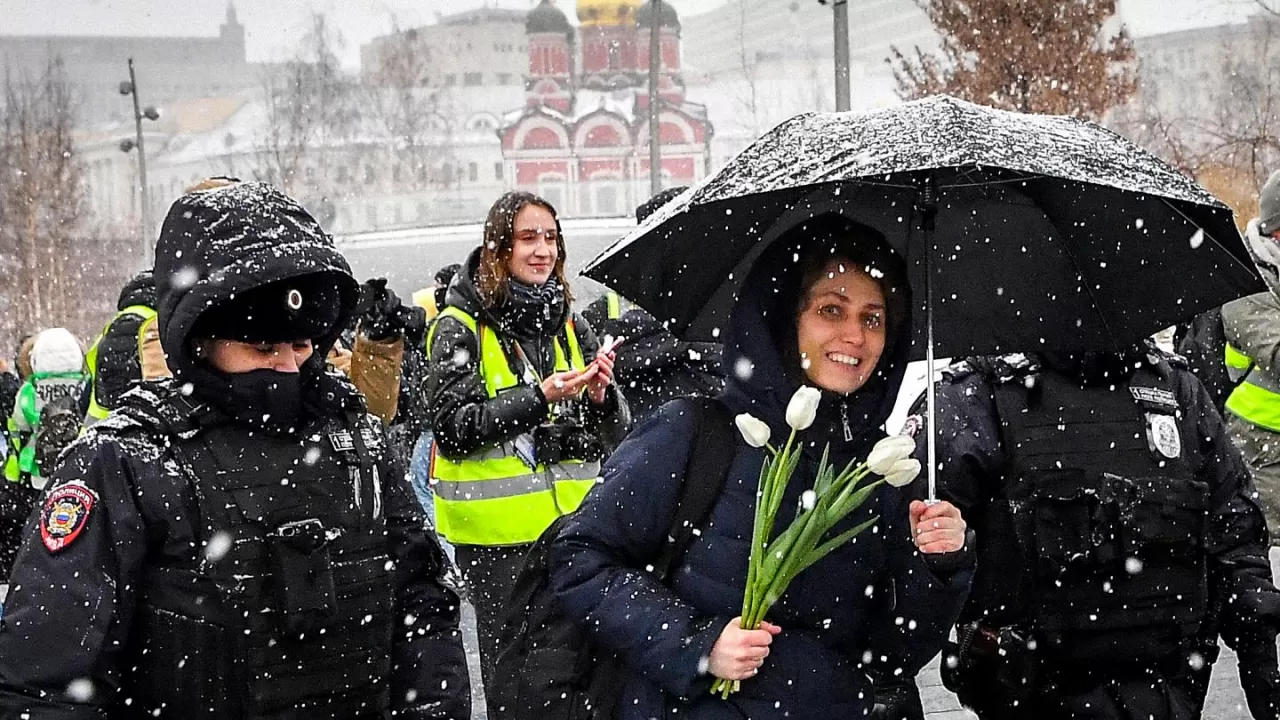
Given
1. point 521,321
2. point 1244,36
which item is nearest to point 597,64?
point 1244,36

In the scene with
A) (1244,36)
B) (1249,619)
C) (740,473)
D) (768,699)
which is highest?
(1244,36)

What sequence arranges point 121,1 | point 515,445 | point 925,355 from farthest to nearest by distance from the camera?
point 121,1 → point 515,445 → point 925,355

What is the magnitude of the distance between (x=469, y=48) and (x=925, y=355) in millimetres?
91267

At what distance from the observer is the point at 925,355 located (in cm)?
295

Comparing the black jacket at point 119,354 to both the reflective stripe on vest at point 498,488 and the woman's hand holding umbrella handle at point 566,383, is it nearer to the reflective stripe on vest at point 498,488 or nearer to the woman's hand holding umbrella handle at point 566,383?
the reflective stripe on vest at point 498,488

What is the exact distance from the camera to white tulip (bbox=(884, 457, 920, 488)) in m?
2.42

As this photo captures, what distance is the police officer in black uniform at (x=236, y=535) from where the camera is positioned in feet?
7.86

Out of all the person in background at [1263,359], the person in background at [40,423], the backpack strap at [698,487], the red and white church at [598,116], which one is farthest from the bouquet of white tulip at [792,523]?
the red and white church at [598,116]

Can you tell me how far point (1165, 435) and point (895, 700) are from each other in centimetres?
119

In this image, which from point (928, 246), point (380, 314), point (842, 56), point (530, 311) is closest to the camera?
point (928, 246)

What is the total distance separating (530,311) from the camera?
4988 mm

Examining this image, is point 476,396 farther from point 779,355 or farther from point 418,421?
point 418,421

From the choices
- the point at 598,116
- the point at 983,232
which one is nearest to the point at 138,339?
the point at 983,232

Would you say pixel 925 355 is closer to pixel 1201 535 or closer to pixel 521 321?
pixel 1201 535
